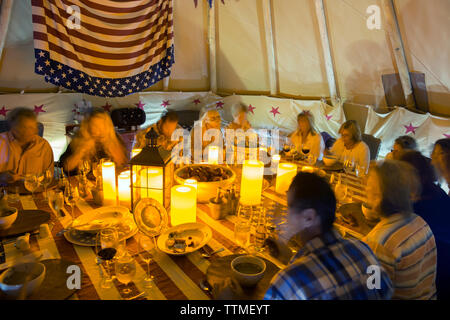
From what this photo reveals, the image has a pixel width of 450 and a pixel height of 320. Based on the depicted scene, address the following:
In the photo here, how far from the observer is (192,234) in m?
2.11

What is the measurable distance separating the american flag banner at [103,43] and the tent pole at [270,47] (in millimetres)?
1942

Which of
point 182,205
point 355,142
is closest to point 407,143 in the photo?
point 355,142

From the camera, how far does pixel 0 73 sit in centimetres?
548

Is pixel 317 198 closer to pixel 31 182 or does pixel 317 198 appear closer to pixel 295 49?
pixel 31 182

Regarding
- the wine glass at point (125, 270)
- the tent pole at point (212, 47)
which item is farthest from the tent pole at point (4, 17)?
the wine glass at point (125, 270)

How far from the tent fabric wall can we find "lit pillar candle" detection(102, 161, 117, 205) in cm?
427

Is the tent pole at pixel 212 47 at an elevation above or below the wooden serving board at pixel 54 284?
above

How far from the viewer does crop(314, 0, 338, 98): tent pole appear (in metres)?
6.19

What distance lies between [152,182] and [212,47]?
590 cm

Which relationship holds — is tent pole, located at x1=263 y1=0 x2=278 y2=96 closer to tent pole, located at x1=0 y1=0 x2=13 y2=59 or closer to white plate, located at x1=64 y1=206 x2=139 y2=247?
tent pole, located at x1=0 y1=0 x2=13 y2=59

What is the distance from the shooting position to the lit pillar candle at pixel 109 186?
99.1 inches

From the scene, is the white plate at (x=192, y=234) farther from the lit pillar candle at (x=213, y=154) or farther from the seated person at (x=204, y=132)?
the seated person at (x=204, y=132)
